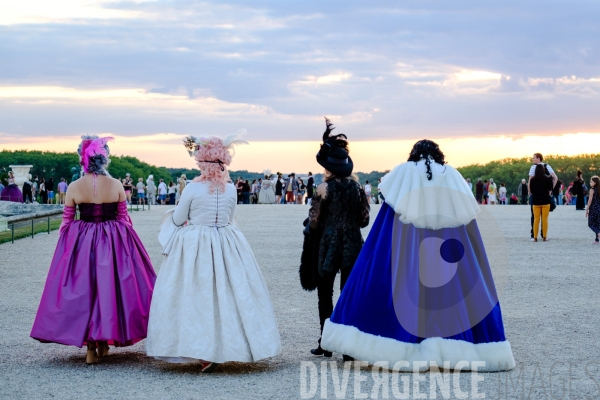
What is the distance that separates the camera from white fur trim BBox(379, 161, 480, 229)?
6.82 meters

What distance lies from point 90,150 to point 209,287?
1611 millimetres

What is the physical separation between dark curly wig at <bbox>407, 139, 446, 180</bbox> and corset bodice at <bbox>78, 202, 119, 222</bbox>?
2.37 metres

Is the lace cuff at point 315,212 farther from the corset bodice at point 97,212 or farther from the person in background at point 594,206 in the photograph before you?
the person in background at point 594,206

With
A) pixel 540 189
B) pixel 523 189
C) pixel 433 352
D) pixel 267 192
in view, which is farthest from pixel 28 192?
pixel 433 352

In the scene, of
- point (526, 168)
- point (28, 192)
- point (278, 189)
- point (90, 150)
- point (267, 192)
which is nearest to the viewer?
point (90, 150)

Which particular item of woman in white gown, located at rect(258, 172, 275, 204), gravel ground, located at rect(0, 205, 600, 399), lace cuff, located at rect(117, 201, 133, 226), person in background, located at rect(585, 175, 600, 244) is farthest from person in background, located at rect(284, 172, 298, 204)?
lace cuff, located at rect(117, 201, 133, 226)

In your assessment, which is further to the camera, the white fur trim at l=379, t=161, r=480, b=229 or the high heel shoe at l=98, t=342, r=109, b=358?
the high heel shoe at l=98, t=342, r=109, b=358

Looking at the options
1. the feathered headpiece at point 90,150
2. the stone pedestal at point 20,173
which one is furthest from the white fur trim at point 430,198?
the stone pedestal at point 20,173

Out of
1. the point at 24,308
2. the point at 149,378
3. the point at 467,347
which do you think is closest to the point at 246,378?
the point at 149,378

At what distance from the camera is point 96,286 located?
23.3ft

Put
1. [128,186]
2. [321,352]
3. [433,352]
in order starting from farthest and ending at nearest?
[128,186] < [321,352] < [433,352]

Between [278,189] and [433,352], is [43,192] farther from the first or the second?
[433,352]

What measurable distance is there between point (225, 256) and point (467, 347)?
1.82 m

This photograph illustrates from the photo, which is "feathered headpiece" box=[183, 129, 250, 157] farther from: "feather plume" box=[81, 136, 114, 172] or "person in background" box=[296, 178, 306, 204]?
"person in background" box=[296, 178, 306, 204]
